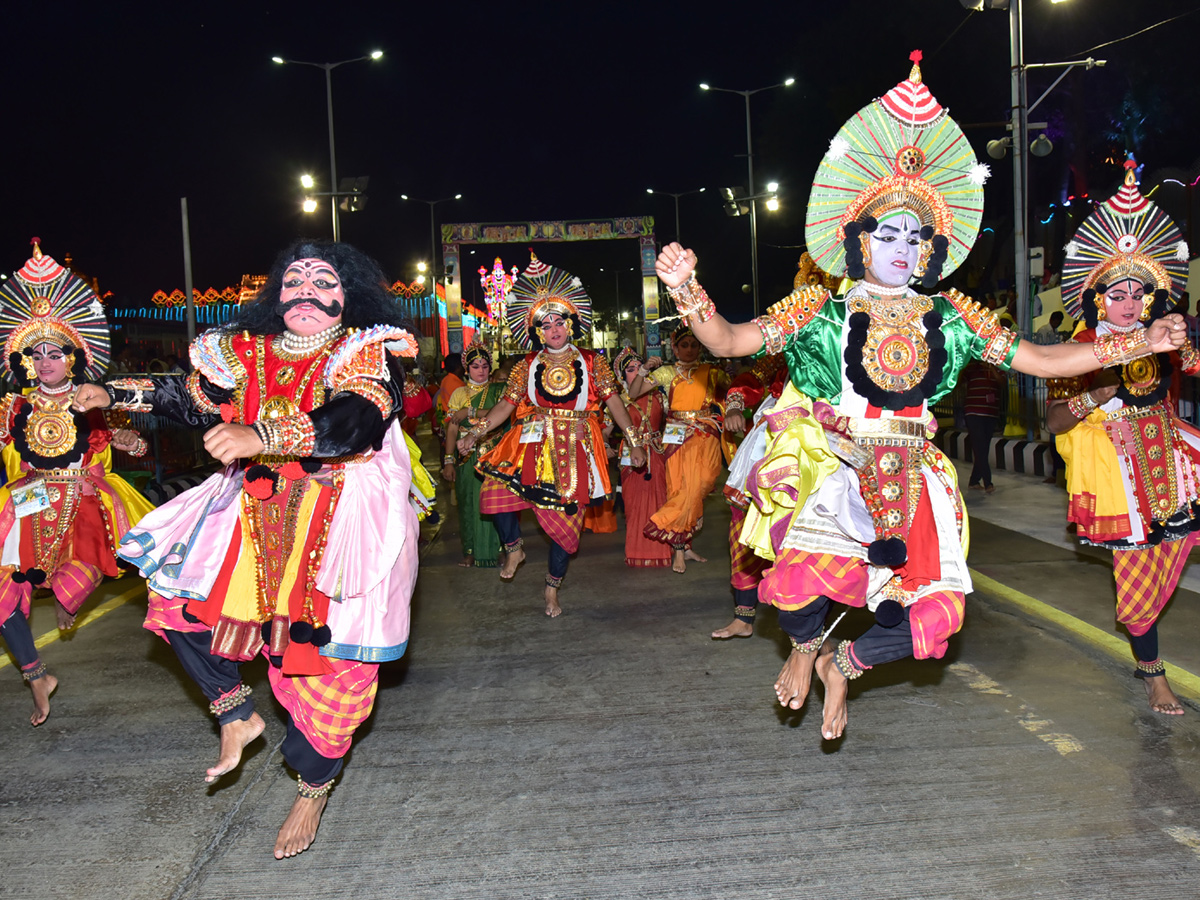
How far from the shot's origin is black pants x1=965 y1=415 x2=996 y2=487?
38.2ft

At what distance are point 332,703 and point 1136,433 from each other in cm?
375

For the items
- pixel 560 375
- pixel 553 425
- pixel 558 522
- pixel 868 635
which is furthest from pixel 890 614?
pixel 560 375

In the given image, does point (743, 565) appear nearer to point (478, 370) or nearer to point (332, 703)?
point (332, 703)

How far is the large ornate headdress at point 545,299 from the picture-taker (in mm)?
7254

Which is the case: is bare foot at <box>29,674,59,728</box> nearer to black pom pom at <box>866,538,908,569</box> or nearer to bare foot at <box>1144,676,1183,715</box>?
black pom pom at <box>866,538,908,569</box>

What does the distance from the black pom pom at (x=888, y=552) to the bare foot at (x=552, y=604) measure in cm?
358

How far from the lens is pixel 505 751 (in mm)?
4328

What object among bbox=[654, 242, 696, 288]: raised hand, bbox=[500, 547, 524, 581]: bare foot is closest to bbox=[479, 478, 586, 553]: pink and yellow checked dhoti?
bbox=[500, 547, 524, 581]: bare foot

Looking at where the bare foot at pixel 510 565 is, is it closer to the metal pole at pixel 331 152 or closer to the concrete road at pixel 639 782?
the concrete road at pixel 639 782

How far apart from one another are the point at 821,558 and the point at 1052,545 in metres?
5.65

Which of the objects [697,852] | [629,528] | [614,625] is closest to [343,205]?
[629,528]

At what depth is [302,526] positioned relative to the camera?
3.54 meters

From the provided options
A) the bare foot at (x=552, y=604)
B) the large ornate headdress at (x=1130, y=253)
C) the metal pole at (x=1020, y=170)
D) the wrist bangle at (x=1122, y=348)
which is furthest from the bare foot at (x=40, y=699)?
the metal pole at (x=1020, y=170)

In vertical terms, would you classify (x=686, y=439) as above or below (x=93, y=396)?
below
